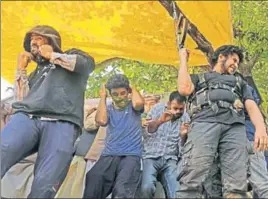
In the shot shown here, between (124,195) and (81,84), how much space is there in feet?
2.08

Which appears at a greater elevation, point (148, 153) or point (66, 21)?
point (66, 21)

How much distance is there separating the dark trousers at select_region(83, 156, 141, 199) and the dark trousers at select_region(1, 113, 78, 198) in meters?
0.50

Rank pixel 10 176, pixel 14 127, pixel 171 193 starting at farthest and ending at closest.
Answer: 1. pixel 10 176
2. pixel 171 193
3. pixel 14 127

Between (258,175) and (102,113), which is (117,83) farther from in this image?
(258,175)

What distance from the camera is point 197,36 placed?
3070mm

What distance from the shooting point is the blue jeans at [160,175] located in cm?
299

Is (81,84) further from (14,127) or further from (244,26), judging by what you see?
(244,26)

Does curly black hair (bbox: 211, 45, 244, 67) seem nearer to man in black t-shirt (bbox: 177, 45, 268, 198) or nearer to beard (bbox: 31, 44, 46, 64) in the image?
man in black t-shirt (bbox: 177, 45, 268, 198)

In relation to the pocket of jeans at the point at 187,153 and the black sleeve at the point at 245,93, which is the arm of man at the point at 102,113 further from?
the black sleeve at the point at 245,93

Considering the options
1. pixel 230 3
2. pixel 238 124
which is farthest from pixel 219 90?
pixel 230 3

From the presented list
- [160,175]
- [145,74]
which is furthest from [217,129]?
[145,74]

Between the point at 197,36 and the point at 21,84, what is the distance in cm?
111

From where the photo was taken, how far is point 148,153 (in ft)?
10.2

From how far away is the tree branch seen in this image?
2.90m
